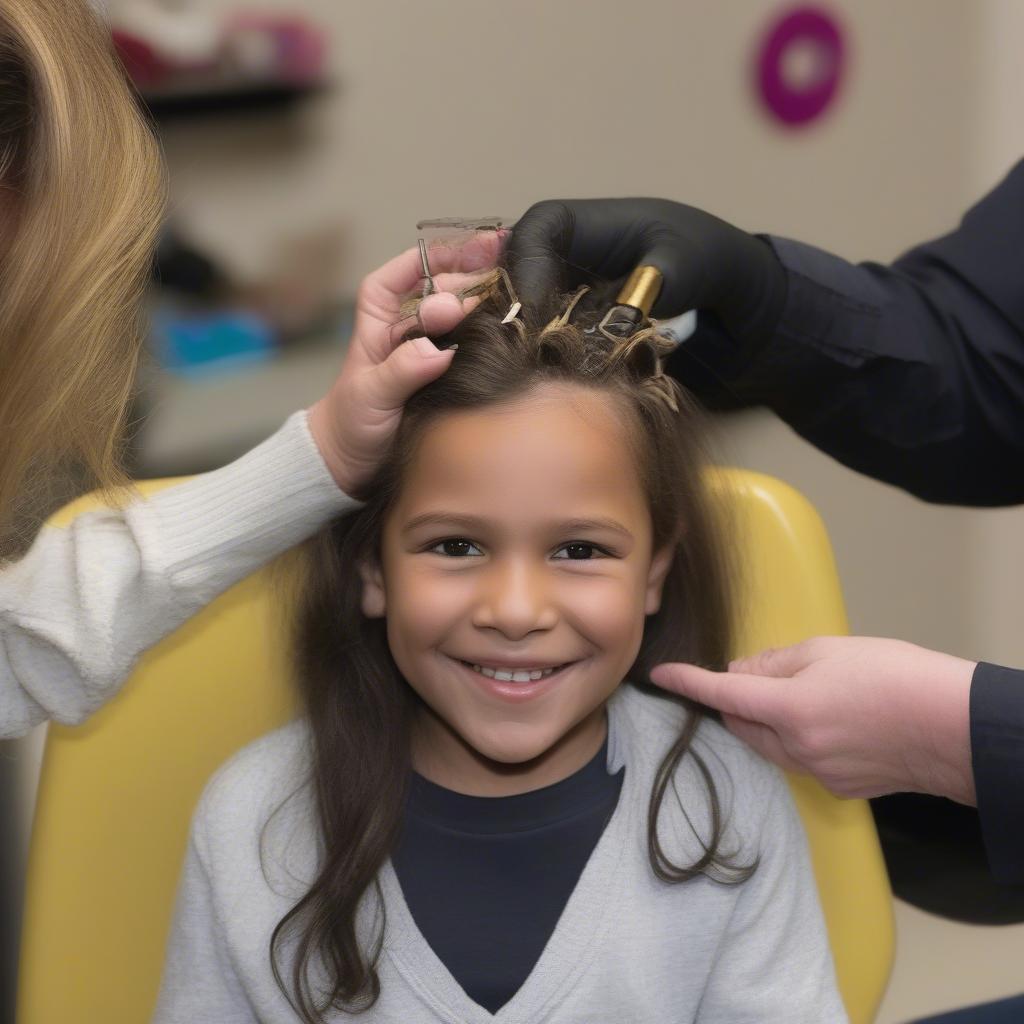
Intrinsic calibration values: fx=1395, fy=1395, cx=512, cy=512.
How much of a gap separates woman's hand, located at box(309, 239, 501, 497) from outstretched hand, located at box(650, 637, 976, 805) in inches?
10.2

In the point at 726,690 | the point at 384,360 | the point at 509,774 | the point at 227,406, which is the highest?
the point at 384,360

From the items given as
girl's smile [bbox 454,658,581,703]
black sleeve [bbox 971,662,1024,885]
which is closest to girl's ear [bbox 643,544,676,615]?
girl's smile [bbox 454,658,581,703]

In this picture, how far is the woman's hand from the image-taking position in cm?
82

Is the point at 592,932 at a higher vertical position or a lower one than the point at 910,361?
lower

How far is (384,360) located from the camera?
34.4 inches

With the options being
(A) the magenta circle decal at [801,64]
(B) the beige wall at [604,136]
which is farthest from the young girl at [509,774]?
(A) the magenta circle decal at [801,64]

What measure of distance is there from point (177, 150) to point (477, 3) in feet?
1.56

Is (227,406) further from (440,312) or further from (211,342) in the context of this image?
(440,312)

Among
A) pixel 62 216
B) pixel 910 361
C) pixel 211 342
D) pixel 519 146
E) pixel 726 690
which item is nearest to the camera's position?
pixel 62 216

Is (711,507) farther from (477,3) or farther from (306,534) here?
(477,3)

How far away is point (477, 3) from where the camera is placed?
1992 millimetres

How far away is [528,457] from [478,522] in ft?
0.16

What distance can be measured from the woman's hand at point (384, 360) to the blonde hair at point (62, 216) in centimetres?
14

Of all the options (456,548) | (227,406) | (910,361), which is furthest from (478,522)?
(227,406)
